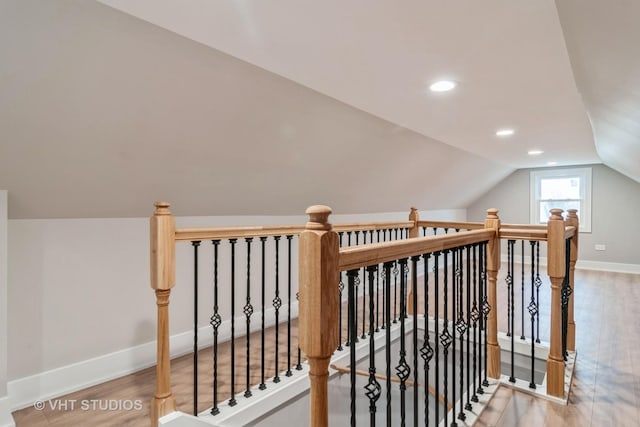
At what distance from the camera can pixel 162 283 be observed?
173 centimetres

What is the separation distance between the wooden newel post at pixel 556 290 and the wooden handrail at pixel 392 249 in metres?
0.66

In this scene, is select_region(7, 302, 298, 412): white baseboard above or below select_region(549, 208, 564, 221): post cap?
below

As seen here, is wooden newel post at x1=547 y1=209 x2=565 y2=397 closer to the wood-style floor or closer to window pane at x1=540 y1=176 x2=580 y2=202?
the wood-style floor

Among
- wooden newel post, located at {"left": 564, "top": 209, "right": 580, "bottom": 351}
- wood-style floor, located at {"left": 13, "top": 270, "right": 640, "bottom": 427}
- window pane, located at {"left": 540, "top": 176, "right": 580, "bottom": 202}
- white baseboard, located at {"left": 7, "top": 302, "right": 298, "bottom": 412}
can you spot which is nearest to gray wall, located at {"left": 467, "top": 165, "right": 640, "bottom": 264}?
window pane, located at {"left": 540, "top": 176, "right": 580, "bottom": 202}

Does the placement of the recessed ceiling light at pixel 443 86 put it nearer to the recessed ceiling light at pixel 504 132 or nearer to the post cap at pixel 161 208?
the recessed ceiling light at pixel 504 132

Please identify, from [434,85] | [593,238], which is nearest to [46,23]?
[434,85]

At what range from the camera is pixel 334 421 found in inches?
109

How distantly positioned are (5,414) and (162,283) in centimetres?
122

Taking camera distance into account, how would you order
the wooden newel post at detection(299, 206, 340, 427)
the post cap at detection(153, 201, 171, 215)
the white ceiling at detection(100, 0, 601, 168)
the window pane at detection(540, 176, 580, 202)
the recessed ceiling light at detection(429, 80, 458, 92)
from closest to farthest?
the wooden newel post at detection(299, 206, 340, 427), the white ceiling at detection(100, 0, 601, 168), the post cap at detection(153, 201, 171, 215), the recessed ceiling light at detection(429, 80, 458, 92), the window pane at detection(540, 176, 580, 202)

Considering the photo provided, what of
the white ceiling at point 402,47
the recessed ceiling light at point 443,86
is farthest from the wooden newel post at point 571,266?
the recessed ceiling light at point 443,86

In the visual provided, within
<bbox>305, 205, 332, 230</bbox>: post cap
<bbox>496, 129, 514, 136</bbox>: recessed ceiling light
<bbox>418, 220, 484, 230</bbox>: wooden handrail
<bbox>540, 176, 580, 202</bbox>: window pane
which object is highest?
<bbox>496, 129, 514, 136</bbox>: recessed ceiling light

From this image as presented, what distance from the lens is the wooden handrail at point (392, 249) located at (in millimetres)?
993

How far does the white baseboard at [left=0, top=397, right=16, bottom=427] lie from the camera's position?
1.87 meters

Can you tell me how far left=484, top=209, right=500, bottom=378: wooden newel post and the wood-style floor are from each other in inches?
6.2
